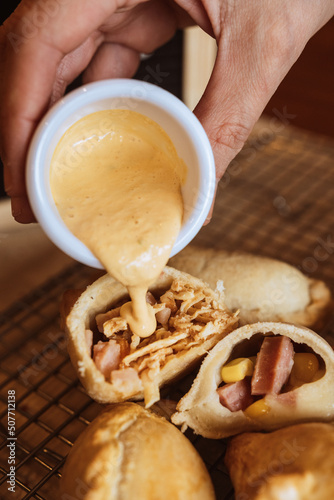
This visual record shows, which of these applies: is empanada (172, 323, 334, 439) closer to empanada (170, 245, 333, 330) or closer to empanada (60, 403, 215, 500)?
empanada (60, 403, 215, 500)

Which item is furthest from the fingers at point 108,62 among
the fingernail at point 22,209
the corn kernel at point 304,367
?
the corn kernel at point 304,367

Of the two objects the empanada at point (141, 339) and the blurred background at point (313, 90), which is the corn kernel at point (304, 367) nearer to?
the empanada at point (141, 339)

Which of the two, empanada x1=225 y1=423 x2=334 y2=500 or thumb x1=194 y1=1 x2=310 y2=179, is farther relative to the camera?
thumb x1=194 y1=1 x2=310 y2=179

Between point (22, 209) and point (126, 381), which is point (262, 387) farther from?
point (22, 209)

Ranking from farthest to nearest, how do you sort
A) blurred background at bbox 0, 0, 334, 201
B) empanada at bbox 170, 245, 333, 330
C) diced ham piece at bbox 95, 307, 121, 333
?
blurred background at bbox 0, 0, 334, 201
empanada at bbox 170, 245, 333, 330
diced ham piece at bbox 95, 307, 121, 333

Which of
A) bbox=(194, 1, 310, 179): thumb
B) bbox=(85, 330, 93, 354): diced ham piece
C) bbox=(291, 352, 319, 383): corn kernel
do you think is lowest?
bbox=(291, 352, 319, 383): corn kernel

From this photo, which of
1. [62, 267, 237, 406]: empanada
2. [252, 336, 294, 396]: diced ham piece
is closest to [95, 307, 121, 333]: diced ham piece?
[62, 267, 237, 406]: empanada
